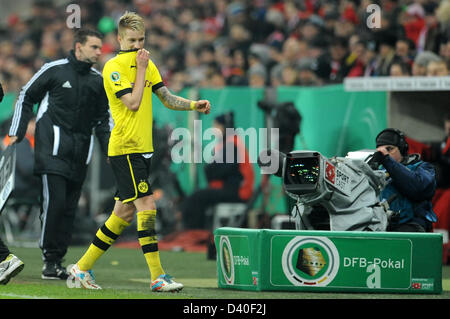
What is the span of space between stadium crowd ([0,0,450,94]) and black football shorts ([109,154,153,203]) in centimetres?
587

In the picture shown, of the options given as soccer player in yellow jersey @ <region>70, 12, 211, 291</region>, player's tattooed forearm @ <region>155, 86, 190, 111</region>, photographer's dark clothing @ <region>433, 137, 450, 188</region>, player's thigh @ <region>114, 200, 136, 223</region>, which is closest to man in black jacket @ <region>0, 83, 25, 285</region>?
player's thigh @ <region>114, 200, 136, 223</region>

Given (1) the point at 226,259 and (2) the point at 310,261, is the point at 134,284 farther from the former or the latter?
Answer: (2) the point at 310,261

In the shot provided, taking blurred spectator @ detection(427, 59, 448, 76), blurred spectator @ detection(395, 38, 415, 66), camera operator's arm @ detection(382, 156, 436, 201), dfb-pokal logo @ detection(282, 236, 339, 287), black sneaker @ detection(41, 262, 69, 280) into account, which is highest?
blurred spectator @ detection(395, 38, 415, 66)

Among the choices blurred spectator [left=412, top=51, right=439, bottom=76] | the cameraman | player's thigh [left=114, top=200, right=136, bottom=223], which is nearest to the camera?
player's thigh [left=114, top=200, right=136, bottom=223]

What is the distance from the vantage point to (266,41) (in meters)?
18.1

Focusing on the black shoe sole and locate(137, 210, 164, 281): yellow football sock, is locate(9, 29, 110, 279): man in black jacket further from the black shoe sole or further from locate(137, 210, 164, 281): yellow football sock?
locate(137, 210, 164, 281): yellow football sock

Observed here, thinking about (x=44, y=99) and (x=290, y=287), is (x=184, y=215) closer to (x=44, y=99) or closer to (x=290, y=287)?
(x=44, y=99)

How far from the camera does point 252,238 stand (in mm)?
7648

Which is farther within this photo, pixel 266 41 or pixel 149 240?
pixel 266 41

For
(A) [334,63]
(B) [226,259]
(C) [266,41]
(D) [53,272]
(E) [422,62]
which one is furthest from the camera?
(C) [266,41]

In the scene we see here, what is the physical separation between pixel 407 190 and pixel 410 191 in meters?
0.03

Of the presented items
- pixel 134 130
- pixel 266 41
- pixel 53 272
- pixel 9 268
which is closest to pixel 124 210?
pixel 134 130

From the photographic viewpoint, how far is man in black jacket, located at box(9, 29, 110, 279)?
9203mm
